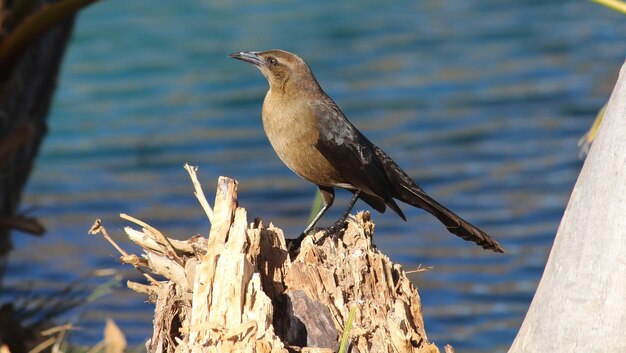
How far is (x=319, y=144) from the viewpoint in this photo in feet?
14.7

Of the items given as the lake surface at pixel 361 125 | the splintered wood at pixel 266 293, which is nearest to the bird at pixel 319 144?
the splintered wood at pixel 266 293

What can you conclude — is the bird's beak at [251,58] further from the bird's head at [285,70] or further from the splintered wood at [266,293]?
the splintered wood at [266,293]

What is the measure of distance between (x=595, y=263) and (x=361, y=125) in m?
9.49

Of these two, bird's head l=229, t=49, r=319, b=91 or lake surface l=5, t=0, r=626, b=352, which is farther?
lake surface l=5, t=0, r=626, b=352

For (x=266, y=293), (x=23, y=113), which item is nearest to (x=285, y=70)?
(x=266, y=293)

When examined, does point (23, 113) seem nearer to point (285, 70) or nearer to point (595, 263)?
point (285, 70)

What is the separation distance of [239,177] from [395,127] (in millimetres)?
2092

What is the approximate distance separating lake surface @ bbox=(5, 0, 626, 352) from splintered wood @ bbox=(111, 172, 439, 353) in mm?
4297

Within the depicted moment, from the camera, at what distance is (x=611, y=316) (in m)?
3.00

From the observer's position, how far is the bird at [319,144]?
4.47m

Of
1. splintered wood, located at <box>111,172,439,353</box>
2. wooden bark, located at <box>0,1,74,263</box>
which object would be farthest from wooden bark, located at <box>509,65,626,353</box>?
wooden bark, located at <box>0,1,74,263</box>

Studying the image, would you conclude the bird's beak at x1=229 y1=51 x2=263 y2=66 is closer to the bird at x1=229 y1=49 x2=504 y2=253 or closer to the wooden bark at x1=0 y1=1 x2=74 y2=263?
the bird at x1=229 y1=49 x2=504 y2=253

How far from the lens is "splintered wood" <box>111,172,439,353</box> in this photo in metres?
3.10

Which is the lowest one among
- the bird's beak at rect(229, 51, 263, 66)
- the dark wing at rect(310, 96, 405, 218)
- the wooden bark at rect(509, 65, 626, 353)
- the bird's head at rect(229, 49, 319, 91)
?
the wooden bark at rect(509, 65, 626, 353)
